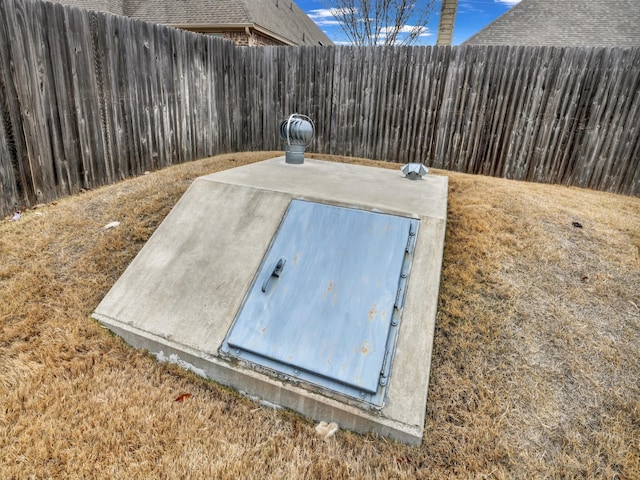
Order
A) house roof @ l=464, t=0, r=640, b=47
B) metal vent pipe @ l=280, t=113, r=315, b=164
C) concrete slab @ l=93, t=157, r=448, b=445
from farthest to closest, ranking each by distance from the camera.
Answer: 1. house roof @ l=464, t=0, r=640, b=47
2. metal vent pipe @ l=280, t=113, r=315, b=164
3. concrete slab @ l=93, t=157, r=448, b=445

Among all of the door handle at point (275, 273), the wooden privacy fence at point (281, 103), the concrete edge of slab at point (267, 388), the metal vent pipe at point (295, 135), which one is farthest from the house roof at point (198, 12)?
the concrete edge of slab at point (267, 388)

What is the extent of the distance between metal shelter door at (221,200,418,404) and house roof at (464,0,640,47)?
11837 mm

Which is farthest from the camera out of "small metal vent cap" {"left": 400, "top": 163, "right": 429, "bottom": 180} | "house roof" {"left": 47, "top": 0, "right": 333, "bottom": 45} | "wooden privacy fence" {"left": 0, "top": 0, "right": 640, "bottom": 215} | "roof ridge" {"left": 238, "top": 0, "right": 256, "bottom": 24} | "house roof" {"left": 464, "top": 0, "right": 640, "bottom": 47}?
"house roof" {"left": 47, "top": 0, "right": 333, "bottom": 45}

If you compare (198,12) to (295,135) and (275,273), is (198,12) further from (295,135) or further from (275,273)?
(275,273)

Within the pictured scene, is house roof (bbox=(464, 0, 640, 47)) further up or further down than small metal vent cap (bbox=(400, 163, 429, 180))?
further up

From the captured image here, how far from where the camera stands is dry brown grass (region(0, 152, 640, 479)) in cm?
176

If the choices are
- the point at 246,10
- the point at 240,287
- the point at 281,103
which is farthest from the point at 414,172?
the point at 246,10

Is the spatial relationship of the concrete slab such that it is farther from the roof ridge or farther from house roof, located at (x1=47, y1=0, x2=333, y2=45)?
house roof, located at (x1=47, y1=0, x2=333, y2=45)

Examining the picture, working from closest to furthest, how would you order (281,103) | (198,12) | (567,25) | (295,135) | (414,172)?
(414,172)
(295,135)
(281,103)
(567,25)
(198,12)

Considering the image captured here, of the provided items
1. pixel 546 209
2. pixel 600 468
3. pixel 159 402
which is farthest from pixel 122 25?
pixel 600 468

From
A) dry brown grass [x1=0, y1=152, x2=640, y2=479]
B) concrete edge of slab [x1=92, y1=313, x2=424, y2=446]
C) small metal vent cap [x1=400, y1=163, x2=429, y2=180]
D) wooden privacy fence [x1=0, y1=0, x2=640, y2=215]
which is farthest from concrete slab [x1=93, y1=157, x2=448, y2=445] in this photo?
wooden privacy fence [x1=0, y1=0, x2=640, y2=215]

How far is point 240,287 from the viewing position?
2500 millimetres

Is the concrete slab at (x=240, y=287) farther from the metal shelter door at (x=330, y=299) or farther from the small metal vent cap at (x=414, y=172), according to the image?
the small metal vent cap at (x=414, y=172)

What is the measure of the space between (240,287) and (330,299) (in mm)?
664
